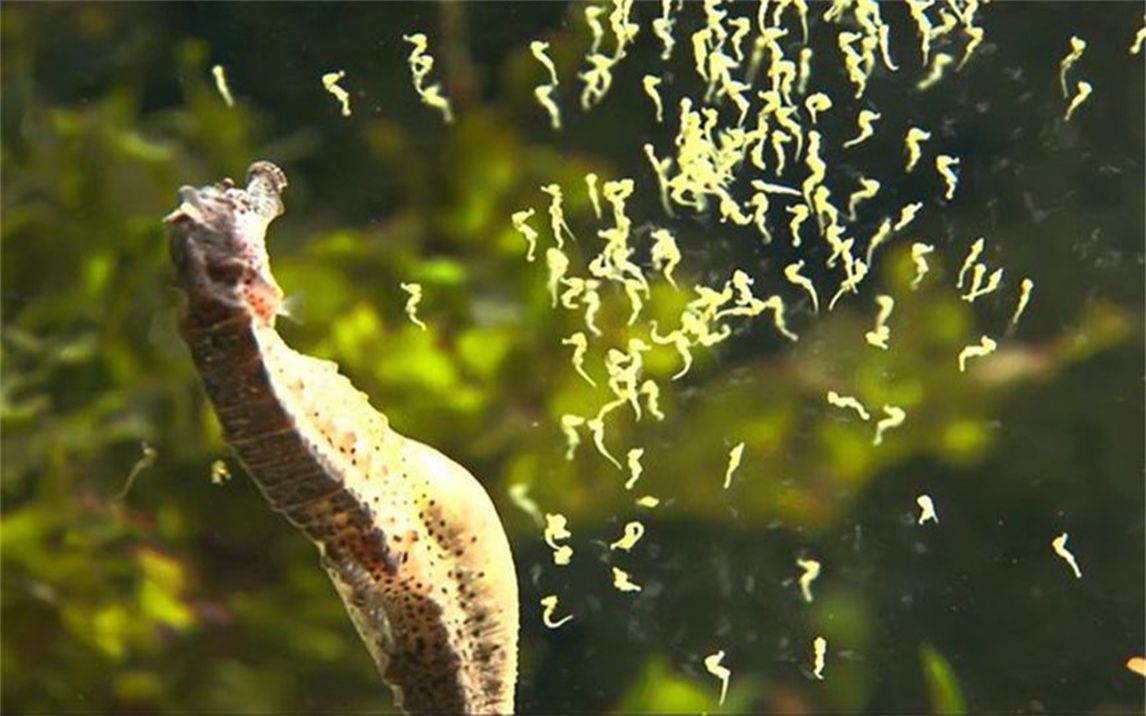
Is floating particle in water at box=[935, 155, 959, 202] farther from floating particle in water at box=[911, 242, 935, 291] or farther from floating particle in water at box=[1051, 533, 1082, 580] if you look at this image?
Answer: floating particle in water at box=[1051, 533, 1082, 580]

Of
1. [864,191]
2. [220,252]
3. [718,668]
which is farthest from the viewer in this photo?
[718,668]

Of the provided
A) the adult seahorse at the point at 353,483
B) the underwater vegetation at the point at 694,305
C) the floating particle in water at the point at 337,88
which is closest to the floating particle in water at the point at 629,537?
the underwater vegetation at the point at 694,305

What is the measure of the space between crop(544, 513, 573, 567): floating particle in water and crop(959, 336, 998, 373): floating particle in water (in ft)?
1.23

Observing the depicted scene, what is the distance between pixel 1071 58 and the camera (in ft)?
3.54

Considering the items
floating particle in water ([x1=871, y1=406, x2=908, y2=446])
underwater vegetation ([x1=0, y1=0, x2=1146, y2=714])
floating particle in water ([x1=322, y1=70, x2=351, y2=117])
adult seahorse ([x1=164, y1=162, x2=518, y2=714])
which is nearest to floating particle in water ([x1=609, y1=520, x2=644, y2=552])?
underwater vegetation ([x1=0, y1=0, x2=1146, y2=714])

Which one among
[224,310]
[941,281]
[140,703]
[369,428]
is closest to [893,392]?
[941,281]

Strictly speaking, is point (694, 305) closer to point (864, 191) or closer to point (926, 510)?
point (864, 191)

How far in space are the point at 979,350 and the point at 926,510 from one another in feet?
0.50

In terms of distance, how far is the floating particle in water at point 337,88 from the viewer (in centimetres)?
110

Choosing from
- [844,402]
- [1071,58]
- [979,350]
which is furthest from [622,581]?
[1071,58]

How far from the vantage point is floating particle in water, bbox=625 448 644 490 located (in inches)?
44.1

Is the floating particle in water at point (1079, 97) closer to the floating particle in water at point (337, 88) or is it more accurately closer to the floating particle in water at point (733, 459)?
the floating particle in water at point (733, 459)

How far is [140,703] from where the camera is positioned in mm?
1288

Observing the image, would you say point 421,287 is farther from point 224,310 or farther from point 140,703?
point 140,703
